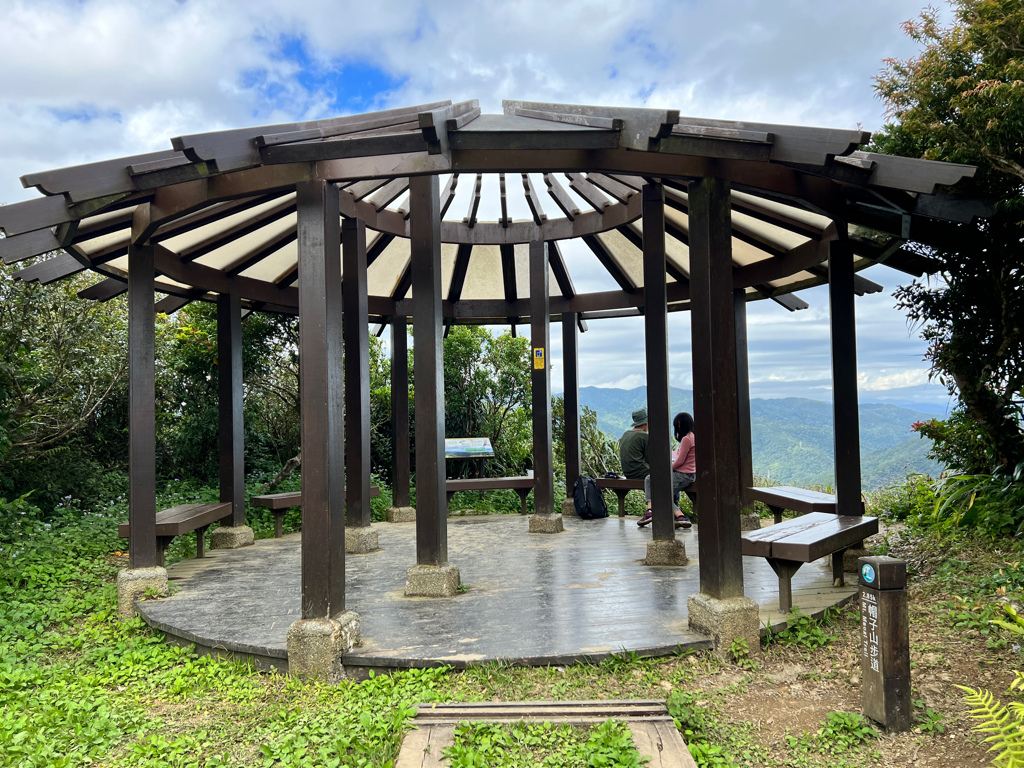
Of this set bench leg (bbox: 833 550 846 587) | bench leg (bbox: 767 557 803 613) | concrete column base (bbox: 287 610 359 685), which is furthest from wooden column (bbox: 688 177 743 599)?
concrete column base (bbox: 287 610 359 685)

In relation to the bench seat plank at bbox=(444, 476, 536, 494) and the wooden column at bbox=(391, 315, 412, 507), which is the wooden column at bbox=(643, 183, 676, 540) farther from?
the wooden column at bbox=(391, 315, 412, 507)

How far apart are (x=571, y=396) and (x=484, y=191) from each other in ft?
11.1

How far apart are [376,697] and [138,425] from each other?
3830mm

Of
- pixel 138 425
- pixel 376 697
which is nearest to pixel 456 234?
pixel 138 425

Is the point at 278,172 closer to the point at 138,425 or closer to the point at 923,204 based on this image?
the point at 138,425

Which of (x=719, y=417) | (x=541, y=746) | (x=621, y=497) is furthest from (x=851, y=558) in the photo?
(x=541, y=746)

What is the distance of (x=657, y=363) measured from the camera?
6.63 metres

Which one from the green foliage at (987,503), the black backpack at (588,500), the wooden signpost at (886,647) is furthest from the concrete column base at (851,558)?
the black backpack at (588,500)

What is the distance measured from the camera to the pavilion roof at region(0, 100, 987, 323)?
14.3 feet

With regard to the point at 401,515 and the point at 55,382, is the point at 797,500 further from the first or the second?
the point at 55,382

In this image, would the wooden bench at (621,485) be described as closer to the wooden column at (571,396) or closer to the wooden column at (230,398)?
the wooden column at (571,396)

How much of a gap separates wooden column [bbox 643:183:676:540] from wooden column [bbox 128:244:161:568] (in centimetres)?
475

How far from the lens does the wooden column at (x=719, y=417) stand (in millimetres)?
4668

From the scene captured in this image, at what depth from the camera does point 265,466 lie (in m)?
12.5
